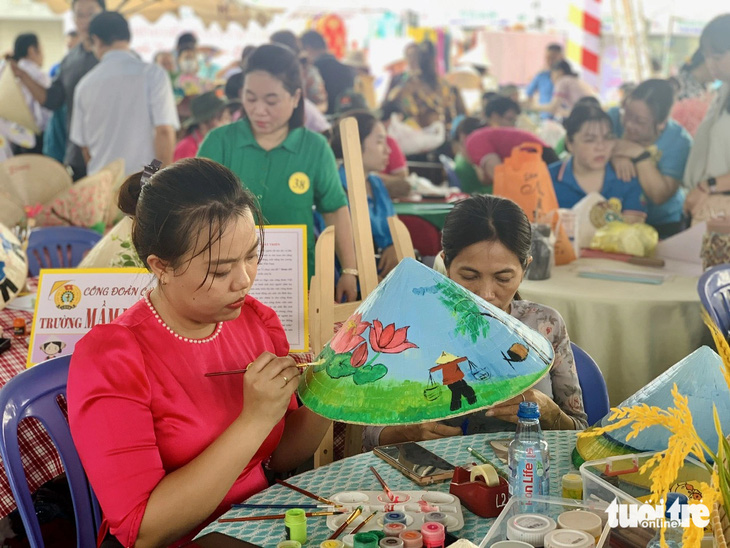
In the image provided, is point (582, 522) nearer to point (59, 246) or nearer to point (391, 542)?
point (391, 542)

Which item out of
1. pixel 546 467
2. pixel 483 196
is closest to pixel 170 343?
pixel 546 467

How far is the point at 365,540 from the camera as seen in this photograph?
3.88ft

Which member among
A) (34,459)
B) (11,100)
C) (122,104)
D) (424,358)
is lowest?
(34,459)

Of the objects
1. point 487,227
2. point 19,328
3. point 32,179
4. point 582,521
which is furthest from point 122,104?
point 582,521

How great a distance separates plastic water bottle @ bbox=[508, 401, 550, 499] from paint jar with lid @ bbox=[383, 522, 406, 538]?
0.21m

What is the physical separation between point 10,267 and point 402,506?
6.00 feet

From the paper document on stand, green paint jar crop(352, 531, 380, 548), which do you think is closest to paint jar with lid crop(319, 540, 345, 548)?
green paint jar crop(352, 531, 380, 548)

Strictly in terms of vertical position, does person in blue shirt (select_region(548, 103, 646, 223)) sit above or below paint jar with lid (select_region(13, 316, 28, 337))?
above

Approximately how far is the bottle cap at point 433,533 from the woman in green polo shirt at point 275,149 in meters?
1.85

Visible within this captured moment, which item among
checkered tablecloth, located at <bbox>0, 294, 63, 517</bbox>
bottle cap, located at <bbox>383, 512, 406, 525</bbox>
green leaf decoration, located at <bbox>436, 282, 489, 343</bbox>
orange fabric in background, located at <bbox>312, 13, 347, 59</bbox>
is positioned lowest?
checkered tablecloth, located at <bbox>0, 294, 63, 517</bbox>

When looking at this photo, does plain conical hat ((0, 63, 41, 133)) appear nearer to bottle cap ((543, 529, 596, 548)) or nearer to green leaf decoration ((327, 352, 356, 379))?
green leaf decoration ((327, 352, 356, 379))

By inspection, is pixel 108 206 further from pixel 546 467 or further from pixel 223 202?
pixel 546 467

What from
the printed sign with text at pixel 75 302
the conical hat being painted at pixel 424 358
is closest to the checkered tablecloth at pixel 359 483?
the conical hat being painted at pixel 424 358

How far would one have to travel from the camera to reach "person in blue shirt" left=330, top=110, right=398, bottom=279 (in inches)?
146
